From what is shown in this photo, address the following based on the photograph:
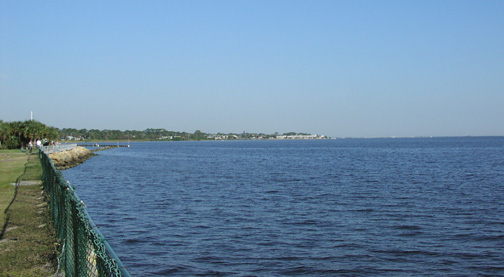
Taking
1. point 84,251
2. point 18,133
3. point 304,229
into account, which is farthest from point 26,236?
point 18,133

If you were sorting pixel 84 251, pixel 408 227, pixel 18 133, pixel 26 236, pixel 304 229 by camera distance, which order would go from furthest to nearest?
pixel 18 133, pixel 408 227, pixel 304 229, pixel 26 236, pixel 84 251

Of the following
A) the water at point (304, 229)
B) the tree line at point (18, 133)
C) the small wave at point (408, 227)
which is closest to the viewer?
the water at point (304, 229)

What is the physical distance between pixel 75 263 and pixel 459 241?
1478 cm

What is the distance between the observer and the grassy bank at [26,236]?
352 inches

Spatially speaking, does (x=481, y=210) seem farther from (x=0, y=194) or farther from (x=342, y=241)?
(x=0, y=194)

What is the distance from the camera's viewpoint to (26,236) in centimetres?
1124

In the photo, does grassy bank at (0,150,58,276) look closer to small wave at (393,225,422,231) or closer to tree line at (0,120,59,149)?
small wave at (393,225,422,231)

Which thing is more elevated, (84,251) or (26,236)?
(84,251)

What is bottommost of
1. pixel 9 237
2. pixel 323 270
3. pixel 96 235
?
pixel 323 270

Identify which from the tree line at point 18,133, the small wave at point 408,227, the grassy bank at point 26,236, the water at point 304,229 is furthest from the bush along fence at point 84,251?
the tree line at point 18,133

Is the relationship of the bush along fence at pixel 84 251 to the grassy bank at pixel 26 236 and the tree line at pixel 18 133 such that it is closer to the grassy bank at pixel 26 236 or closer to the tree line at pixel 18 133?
the grassy bank at pixel 26 236

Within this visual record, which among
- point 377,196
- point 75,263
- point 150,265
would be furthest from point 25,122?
point 75,263

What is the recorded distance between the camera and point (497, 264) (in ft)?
47.9

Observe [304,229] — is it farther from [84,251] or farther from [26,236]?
[84,251]
